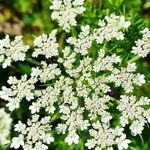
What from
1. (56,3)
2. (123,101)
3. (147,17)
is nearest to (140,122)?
(123,101)

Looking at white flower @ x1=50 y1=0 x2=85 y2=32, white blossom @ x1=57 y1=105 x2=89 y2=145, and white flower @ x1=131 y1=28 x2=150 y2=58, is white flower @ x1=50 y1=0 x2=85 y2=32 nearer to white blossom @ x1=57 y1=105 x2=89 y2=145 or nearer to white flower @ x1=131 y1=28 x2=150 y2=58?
white flower @ x1=131 y1=28 x2=150 y2=58

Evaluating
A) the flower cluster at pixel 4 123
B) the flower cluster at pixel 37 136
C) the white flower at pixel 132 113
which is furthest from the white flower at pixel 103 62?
the flower cluster at pixel 4 123

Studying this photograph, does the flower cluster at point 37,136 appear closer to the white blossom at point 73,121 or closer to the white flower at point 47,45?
the white blossom at point 73,121

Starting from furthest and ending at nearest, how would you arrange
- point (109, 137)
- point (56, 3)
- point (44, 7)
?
point (44, 7)
point (56, 3)
point (109, 137)

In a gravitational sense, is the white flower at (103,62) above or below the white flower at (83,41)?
below

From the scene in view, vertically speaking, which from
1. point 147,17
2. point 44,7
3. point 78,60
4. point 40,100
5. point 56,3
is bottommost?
point 40,100

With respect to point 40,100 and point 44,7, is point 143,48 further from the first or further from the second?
point 44,7

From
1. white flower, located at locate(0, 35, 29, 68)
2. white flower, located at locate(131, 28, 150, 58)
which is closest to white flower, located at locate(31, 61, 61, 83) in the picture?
white flower, located at locate(0, 35, 29, 68)
